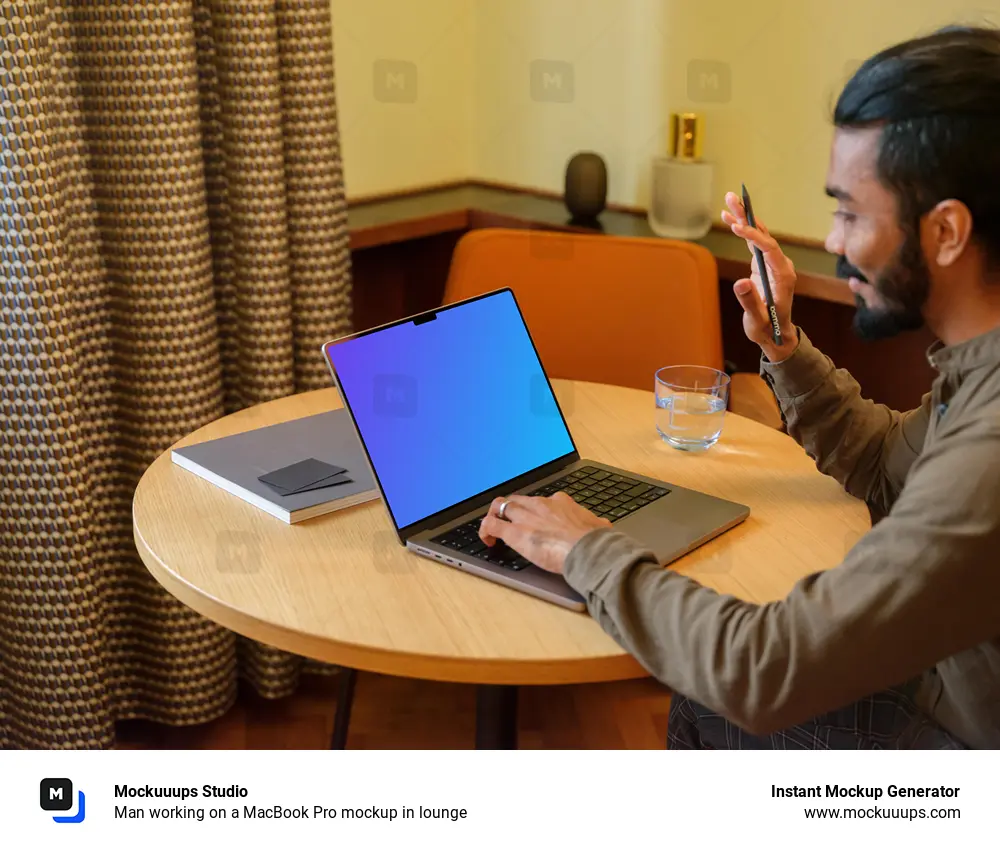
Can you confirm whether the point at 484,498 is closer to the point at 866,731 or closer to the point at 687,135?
the point at 866,731

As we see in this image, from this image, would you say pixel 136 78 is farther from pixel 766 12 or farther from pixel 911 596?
pixel 911 596

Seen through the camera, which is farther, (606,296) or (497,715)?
(606,296)

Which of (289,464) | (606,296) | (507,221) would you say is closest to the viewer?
(289,464)

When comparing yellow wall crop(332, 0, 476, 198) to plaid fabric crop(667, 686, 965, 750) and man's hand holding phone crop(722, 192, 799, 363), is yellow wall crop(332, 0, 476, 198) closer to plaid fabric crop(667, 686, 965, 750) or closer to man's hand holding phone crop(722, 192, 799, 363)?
man's hand holding phone crop(722, 192, 799, 363)

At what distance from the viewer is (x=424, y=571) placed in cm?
97

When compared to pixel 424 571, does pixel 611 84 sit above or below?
above

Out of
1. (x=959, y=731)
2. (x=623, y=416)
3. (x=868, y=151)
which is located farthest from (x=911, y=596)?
(x=623, y=416)

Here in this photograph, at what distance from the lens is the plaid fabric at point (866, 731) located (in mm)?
1000

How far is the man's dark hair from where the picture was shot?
2.78 ft

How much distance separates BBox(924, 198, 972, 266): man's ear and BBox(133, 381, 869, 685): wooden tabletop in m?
0.29

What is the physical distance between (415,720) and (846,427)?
954mm

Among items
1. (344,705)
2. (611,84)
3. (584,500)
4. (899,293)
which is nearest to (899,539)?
(899,293)

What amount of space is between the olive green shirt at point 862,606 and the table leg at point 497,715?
0.32 m

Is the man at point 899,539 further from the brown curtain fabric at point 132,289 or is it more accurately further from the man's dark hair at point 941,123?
the brown curtain fabric at point 132,289
